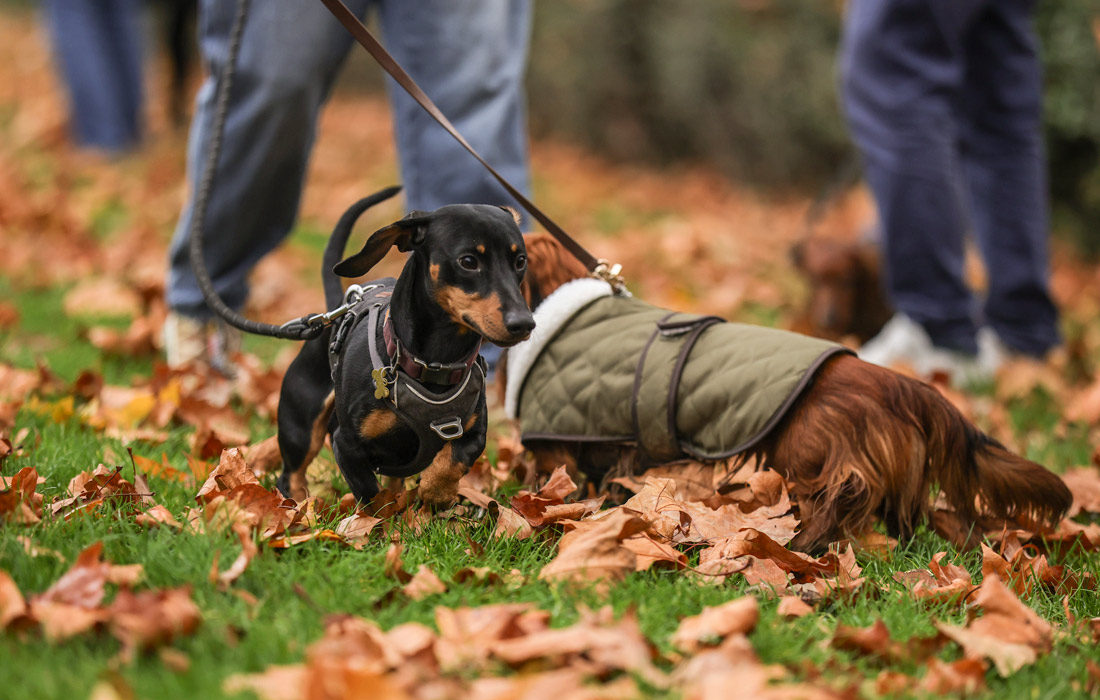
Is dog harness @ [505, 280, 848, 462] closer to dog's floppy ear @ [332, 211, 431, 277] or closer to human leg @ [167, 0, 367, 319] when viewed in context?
dog's floppy ear @ [332, 211, 431, 277]

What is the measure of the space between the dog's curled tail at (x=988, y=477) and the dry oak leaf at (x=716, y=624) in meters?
0.88

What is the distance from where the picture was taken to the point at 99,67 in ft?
29.4

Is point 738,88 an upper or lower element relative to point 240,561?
upper

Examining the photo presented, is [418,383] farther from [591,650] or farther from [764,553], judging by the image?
[764,553]

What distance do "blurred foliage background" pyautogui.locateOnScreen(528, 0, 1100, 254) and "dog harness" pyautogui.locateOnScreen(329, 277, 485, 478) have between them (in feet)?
20.6

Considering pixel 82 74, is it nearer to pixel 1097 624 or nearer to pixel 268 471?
pixel 268 471

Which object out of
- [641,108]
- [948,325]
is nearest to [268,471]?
[948,325]

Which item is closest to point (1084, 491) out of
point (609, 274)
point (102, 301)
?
point (609, 274)

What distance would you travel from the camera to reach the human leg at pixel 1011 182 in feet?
14.7

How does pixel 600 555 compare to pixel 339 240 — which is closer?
pixel 600 555

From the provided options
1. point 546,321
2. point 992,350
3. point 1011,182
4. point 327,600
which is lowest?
point 992,350

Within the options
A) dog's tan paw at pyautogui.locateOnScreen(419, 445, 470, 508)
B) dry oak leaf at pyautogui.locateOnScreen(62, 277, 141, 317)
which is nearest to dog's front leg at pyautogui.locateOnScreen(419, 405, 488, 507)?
dog's tan paw at pyautogui.locateOnScreen(419, 445, 470, 508)

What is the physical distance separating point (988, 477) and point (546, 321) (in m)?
1.26

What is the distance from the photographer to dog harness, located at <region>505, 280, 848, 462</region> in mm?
2477
